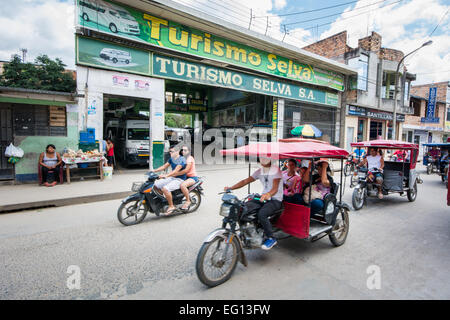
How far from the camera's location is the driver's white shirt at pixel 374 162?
7.34 meters

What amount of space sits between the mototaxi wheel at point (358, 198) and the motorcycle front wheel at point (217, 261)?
14.8 feet

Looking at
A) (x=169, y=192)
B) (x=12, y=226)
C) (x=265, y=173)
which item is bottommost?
(x=12, y=226)

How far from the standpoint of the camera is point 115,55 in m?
9.91

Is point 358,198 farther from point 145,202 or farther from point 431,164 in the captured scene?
point 431,164

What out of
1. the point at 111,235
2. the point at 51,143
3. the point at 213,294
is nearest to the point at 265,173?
the point at 213,294

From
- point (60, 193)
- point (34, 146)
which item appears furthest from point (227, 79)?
point (60, 193)

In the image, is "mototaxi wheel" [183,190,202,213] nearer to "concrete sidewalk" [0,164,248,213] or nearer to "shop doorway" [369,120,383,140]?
"concrete sidewalk" [0,164,248,213]

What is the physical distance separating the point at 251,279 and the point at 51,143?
9.37 metres

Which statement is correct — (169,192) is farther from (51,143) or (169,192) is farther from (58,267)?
(51,143)

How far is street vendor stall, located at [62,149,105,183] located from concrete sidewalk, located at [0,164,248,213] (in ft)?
1.79

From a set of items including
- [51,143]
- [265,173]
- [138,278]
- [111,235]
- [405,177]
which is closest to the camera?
[138,278]

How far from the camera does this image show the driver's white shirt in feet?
24.1
